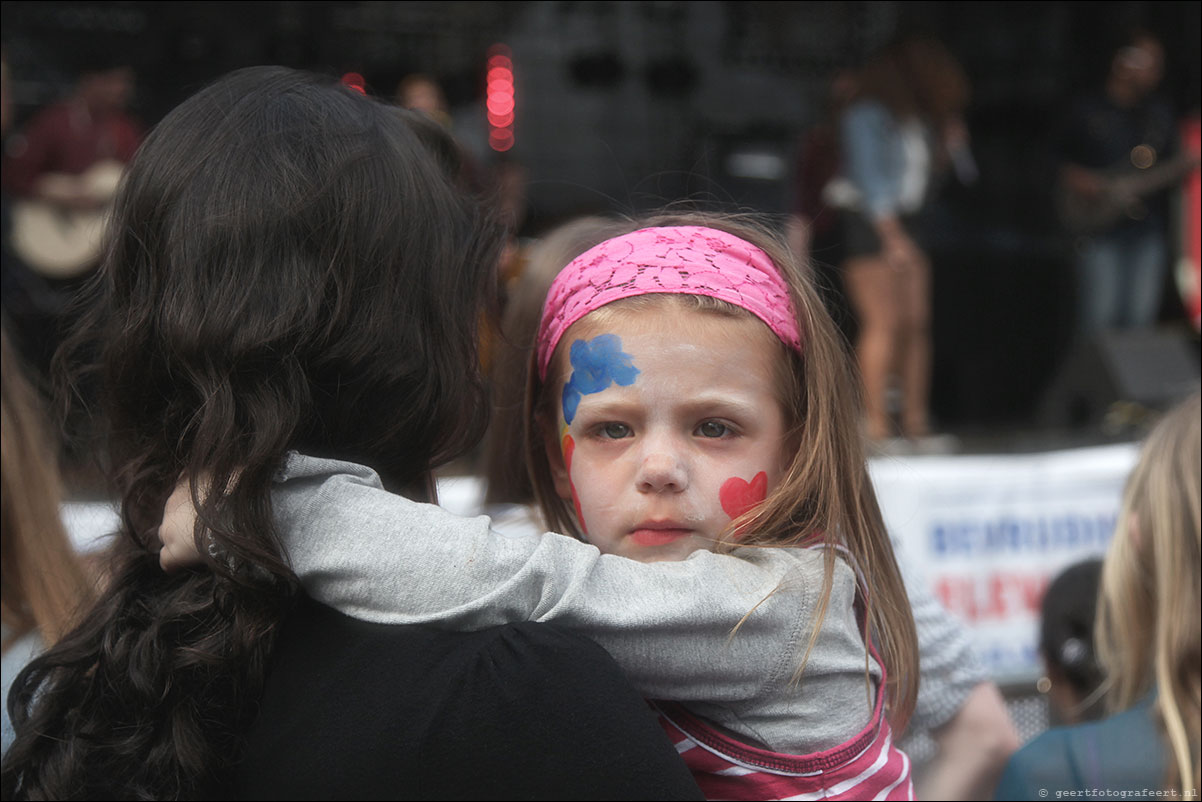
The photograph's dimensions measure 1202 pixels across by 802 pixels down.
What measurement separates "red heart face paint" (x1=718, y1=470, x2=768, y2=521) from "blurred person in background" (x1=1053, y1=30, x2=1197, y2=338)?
6.86 m

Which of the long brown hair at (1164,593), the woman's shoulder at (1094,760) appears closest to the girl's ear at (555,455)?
the woman's shoulder at (1094,760)

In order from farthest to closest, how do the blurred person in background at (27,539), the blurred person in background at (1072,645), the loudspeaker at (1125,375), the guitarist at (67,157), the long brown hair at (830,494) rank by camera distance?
1. the guitarist at (67,157)
2. the loudspeaker at (1125,375)
3. the blurred person in background at (1072,645)
4. the blurred person in background at (27,539)
5. the long brown hair at (830,494)

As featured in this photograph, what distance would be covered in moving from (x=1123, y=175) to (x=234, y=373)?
7.50 m

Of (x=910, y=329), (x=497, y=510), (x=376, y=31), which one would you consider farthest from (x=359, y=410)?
(x=376, y=31)

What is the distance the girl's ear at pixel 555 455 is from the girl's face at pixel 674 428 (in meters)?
0.15

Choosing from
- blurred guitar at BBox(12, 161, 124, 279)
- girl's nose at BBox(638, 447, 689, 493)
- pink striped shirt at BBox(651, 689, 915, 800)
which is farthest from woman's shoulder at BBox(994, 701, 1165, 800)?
blurred guitar at BBox(12, 161, 124, 279)

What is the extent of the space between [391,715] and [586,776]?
0.60 feet

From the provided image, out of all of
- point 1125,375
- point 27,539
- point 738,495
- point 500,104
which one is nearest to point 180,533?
point 738,495

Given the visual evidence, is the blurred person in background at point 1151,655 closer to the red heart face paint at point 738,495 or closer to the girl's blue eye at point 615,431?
the red heart face paint at point 738,495

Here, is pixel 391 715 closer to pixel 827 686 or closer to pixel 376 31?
pixel 827 686

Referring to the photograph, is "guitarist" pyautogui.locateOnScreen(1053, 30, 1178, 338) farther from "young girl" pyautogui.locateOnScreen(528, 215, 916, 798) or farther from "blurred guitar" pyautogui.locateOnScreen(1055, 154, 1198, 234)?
"young girl" pyautogui.locateOnScreen(528, 215, 916, 798)

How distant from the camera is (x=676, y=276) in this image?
4.75 feet

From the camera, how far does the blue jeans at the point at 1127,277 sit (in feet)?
25.0

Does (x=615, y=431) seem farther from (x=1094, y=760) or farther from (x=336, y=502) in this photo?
(x=1094, y=760)
